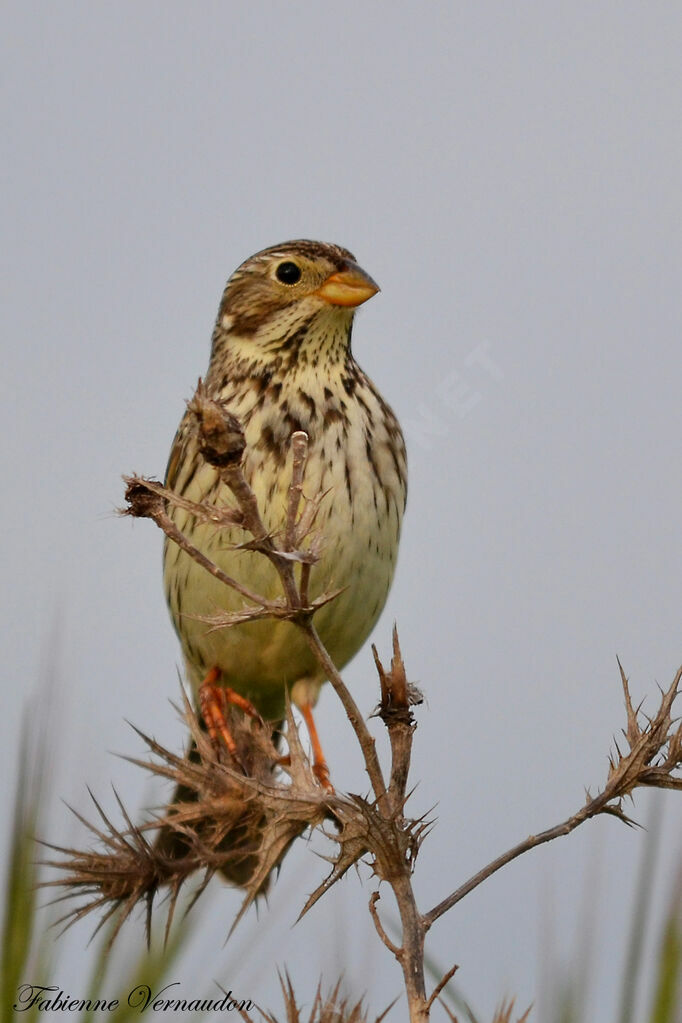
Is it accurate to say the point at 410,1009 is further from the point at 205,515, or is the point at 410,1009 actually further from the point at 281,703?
the point at 281,703

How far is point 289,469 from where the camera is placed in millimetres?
5234

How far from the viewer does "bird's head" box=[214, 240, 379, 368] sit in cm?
587

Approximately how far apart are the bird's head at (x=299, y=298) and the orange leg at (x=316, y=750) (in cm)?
150

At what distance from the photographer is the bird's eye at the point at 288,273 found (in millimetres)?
6051

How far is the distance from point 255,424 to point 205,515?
2920 mm

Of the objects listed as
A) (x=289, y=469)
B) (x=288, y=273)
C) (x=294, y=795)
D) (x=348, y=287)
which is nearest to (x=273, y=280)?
(x=288, y=273)

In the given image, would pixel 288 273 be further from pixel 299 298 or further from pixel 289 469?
pixel 289 469

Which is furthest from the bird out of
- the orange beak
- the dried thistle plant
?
the dried thistle plant

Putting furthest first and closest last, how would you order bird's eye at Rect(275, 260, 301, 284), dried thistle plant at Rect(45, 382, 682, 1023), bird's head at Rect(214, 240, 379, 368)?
1. bird's eye at Rect(275, 260, 301, 284)
2. bird's head at Rect(214, 240, 379, 368)
3. dried thistle plant at Rect(45, 382, 682, 1023)

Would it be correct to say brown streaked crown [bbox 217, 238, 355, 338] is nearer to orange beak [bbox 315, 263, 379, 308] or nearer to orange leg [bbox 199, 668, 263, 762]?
orange beak [bbox 315, 263, 379, 308]

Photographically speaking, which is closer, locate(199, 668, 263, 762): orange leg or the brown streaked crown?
locate(199, 668, 263, 762): orange leg

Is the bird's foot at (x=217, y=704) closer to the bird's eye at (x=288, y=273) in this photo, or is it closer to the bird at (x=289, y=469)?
the bird at (x=289, y=469)

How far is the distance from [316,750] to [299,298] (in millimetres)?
1905

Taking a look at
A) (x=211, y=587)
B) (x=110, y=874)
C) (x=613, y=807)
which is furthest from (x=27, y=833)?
(x=211, y=587)
